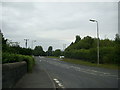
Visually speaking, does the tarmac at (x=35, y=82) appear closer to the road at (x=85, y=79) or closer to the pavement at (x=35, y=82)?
the pavement at (x=35, y=82)

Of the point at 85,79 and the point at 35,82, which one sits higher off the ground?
the point at 35,82

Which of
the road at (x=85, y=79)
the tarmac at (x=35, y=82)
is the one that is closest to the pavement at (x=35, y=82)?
the tarmac at (x=35, y=82)

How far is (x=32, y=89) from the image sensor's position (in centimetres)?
854

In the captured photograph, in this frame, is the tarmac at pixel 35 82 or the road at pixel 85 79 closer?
the tarmac at pixel 35 82

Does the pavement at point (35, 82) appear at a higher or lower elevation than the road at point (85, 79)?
higher

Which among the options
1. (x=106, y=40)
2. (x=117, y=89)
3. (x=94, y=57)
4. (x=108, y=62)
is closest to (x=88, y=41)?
(x=106, y=40)

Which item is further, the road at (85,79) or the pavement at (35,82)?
the road at (85,79)

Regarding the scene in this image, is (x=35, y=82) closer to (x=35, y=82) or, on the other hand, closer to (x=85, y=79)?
(x=35, y=82)

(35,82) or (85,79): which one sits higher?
(35,82)

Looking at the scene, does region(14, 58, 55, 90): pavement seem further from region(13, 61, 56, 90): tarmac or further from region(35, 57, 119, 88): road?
region(35, 57, 119, 88): road

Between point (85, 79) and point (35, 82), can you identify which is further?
point (85, 79)

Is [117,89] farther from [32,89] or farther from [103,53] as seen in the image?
[103,53]

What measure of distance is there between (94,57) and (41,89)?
111ft

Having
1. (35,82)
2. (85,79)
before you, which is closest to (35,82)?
(35,82)
